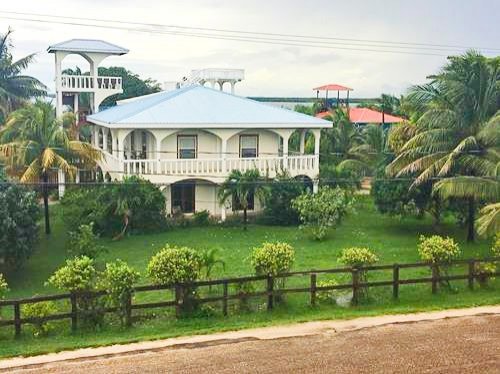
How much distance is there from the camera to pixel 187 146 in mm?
26266

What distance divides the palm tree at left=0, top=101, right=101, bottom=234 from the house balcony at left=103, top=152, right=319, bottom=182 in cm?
189

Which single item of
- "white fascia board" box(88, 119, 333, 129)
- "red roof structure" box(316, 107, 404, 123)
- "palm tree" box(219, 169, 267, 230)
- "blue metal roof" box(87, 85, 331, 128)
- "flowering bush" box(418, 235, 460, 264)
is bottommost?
"flowering bush" box(418, 235, 460, 264)

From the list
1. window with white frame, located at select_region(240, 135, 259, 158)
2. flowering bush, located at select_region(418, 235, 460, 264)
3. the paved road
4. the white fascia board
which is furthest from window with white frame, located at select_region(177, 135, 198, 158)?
the paved road

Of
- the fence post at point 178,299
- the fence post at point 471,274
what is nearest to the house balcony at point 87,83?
the fence post at point 178,299

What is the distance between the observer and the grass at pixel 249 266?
1266 cm

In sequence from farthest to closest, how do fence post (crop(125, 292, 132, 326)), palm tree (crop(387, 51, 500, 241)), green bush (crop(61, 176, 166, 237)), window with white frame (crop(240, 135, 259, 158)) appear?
window with white frame (crop(240, 135, 259, 158)) < green bush (crop(61, 176, 166, 237)) < palm tree (crop(387, 51, 500, 241)) < fence post (crop(125, 292, 132, 326))

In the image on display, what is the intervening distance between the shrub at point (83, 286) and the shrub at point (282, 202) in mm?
12683

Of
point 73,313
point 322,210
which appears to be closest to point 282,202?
point 322,210

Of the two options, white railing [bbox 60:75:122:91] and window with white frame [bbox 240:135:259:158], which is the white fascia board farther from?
white railing [bbox 60:75:122:91]

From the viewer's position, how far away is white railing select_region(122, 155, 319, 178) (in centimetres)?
2455

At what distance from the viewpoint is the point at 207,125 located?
24.8m

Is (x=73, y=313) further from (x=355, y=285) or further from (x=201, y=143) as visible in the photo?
(x=201, y=143)

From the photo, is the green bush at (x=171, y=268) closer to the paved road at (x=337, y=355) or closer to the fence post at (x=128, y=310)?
the fence post at (x=128, y=310)

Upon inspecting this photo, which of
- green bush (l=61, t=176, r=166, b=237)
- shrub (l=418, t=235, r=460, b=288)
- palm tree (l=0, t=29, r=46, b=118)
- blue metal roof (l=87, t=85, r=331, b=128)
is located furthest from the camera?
palm tree (l=0, t=29, r=46, b=118)
